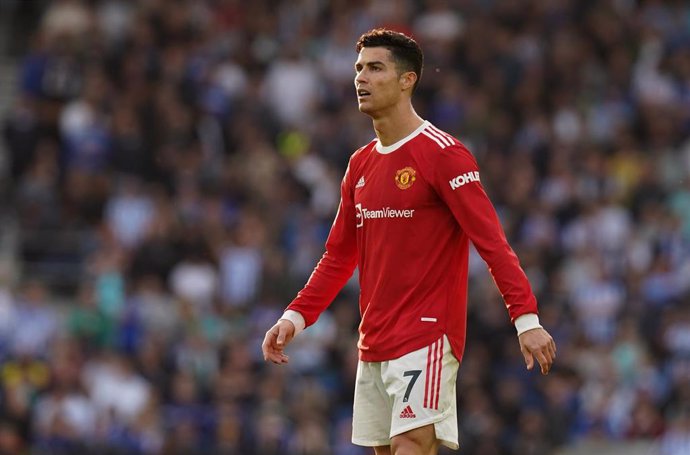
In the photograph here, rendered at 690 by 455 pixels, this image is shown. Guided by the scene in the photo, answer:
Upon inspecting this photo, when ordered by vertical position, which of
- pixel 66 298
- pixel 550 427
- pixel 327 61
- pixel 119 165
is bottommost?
pixel 550 427

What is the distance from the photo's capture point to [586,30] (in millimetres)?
20781

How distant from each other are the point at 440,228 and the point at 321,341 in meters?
8.63

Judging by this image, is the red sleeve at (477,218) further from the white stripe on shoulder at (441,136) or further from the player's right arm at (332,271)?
the player's right arm at (332,271)

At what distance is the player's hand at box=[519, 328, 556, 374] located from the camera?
733 centimetres

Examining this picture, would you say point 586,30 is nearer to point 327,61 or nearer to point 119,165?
point 327,61

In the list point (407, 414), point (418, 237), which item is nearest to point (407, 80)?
point (418, 237)

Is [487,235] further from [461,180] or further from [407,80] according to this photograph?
[407,80]

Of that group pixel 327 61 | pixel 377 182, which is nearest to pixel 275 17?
pixel 327 61

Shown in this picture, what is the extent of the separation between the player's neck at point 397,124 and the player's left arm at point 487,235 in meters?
0.29

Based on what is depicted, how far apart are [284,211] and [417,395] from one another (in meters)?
10.3

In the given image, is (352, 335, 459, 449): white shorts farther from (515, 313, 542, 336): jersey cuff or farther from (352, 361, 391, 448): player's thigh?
(515, 313, 542, 336): jersey cuff

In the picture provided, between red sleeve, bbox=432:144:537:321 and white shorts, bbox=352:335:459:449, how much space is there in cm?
51

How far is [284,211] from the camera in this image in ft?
59.2

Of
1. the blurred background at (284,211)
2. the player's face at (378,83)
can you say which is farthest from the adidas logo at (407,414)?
the blurred background at (284,211)
